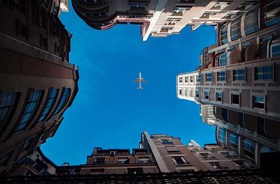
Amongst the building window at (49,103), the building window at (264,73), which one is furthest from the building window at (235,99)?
the building window at (49,103)

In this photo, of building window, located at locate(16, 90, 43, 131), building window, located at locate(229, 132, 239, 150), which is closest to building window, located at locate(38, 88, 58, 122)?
building window, located at locate(16, 90, 43, 131)

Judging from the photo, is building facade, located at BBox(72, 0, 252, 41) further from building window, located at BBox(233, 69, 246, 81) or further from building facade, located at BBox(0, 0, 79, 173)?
building facade, located at BBox(0, 0, 79, 173)

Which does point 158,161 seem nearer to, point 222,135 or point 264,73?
point 222,135

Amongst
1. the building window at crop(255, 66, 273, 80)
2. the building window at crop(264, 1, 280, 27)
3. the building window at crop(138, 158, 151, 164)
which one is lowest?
the building window at crop(138, 158, 151, 164)

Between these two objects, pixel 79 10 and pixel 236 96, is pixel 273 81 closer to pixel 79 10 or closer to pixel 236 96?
pixel 236 96

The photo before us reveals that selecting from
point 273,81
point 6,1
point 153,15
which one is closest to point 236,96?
point 273,81
